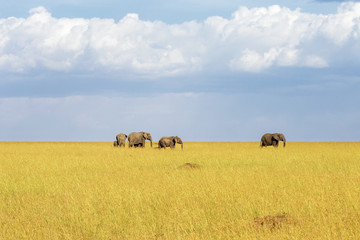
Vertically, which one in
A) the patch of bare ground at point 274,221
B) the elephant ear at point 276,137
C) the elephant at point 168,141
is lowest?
the patch of bare ground at point 274,221

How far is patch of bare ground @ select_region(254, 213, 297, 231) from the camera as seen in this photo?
7137mm

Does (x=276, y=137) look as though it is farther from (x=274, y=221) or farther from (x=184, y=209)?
(x=274, y=221)

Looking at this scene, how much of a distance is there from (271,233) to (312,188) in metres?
4.65

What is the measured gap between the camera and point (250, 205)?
8.77 metres

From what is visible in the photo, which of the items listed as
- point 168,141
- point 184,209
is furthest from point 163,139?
point 184,209

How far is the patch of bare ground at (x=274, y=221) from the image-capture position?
714cm

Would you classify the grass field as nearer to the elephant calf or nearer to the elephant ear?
the elephant ear

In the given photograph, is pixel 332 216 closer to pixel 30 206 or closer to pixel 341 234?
pixel 341 234

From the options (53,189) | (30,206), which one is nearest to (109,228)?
(30,206)

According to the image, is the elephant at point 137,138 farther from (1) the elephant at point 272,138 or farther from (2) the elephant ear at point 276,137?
(2) the elephant ear at point 276,137

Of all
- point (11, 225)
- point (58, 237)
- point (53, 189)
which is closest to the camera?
point (58, 237)

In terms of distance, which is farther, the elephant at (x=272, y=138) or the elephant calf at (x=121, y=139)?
the elephant calf at (x=121, y=139)

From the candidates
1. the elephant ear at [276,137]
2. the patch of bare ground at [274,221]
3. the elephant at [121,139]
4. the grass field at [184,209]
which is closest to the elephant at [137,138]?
the elephant at [121,139]

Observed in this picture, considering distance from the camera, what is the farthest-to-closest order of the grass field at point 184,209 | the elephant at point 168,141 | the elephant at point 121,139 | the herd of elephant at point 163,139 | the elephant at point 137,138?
the elephant at point 121,139, the elephant at point 137,138, the herd of elephant at point 163,139, the elephant at point 168,141, the grass field at point 184,209
